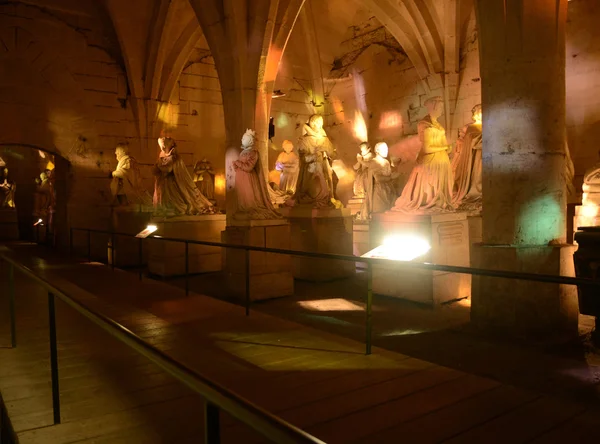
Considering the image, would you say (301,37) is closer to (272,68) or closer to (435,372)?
(272,68)

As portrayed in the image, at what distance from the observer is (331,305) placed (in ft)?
22.1

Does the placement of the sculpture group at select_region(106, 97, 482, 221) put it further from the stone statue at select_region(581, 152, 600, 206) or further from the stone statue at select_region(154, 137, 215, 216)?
the stone statue at select_region(581, 152, 600, 206)

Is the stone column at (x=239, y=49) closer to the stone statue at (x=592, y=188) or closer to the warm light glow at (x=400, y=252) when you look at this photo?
the warm light glow at (x=400, y=252)

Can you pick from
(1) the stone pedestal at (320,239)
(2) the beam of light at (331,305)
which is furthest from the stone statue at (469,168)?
(2) the beam of light at (331,305)

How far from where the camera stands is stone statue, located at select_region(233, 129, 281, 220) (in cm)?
736

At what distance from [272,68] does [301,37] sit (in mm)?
8125

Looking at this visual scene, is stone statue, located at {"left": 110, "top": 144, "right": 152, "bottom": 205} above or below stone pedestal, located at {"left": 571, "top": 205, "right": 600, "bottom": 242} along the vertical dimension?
above

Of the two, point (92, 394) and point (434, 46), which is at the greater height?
point (434, 46)

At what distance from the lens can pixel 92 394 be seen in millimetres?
3195

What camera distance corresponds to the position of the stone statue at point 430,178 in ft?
23.1

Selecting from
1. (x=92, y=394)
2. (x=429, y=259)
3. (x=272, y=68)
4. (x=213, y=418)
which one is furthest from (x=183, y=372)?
(x=272, y=68)

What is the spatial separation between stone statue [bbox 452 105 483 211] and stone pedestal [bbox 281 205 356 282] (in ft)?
7.53

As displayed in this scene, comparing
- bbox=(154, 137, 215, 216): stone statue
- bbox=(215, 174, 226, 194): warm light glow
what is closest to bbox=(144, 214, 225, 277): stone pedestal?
bbox=(154, 137, 215, 216): stone statue

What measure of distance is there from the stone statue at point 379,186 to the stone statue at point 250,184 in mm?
3885
